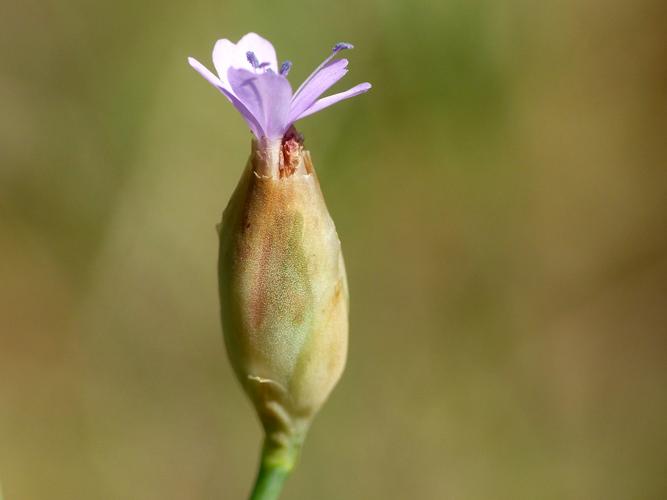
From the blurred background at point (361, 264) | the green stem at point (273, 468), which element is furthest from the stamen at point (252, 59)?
the blurred background at point (361, 264)

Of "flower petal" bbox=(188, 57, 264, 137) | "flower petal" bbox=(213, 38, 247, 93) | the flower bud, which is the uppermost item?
"flower petal" bbox=(213, 38, 247, 93)

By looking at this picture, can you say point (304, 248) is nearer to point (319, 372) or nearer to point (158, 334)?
point (319, 372)

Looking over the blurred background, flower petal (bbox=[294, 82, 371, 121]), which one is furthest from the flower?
the blurred background

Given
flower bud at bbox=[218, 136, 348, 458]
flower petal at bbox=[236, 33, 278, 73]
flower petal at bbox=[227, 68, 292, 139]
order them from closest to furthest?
flower petal at bbox=[227, 68, 292, 139]
flower bud at bbox=[218, 136, 348, 458]
flower petal at bbox=[236, 33, 278, 73]

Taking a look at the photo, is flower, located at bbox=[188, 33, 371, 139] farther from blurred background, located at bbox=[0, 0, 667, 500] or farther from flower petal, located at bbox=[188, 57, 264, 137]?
blurred background, located at bbox=[0, 0, 667, 500]

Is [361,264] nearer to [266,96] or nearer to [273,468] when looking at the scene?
[273,468]

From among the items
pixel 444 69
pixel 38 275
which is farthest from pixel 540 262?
pixel 38 275
